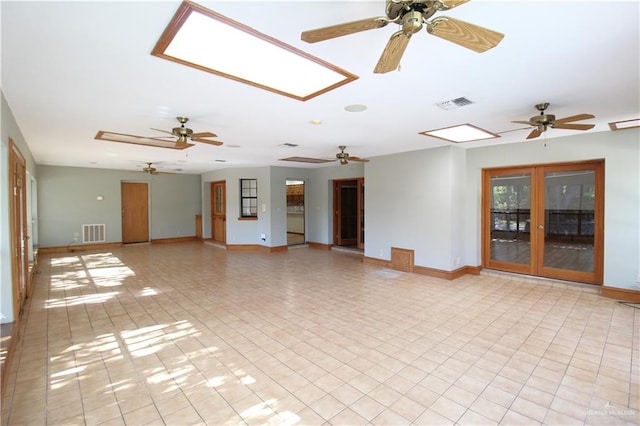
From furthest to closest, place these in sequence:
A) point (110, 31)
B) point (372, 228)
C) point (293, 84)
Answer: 1. point (372, 228)
2. point (293, 84)
3. point (110, 31)

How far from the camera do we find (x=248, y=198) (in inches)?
361

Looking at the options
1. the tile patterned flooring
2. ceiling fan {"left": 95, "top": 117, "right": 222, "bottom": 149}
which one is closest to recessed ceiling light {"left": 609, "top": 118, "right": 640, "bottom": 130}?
the tile patterned flooring

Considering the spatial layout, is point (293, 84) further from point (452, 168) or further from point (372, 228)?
point (372, 228)

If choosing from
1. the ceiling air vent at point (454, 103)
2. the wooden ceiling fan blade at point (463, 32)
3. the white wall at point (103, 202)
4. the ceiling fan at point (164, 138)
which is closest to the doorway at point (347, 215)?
the ceiling fan at point (164, 138)

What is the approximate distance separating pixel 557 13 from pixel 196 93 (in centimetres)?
271

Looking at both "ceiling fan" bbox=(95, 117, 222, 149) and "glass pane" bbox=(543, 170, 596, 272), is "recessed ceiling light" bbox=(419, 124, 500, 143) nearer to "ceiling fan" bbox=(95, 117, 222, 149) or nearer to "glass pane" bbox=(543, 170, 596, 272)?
"glass pane" bbox=(543, 170, 596, 272)

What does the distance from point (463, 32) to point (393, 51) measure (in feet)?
1.11

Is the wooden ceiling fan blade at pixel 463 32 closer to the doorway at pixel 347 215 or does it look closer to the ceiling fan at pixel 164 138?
the ceiling fan at pixel 164 138

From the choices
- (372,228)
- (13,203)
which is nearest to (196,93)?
(13,203)

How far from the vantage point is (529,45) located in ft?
6.59

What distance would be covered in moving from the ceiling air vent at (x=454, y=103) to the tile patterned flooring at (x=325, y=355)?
8.04 ft

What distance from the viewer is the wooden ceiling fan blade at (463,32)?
143 centimetres

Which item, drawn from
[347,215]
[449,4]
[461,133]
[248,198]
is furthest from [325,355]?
[248,198]

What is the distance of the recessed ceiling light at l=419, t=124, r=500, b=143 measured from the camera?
4246 millimetres
